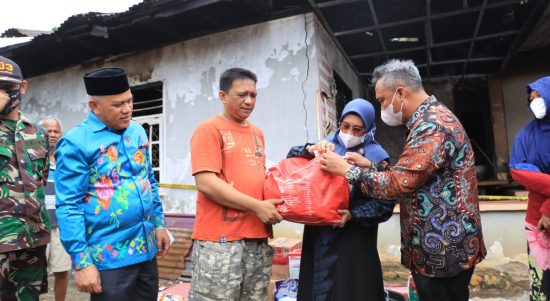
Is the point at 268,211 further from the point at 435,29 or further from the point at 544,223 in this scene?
the point at 435,29

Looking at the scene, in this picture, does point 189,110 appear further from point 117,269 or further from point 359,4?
point 117,269

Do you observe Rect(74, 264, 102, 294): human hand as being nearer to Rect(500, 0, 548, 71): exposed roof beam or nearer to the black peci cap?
the black peci cap

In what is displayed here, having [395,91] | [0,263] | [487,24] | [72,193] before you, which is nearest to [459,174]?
[395,91]

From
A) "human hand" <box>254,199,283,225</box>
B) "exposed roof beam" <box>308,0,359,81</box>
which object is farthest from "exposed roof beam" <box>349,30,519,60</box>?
"human hand" <box>254,199,283,225</box>

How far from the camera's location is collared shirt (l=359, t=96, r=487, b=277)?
172 centimetres

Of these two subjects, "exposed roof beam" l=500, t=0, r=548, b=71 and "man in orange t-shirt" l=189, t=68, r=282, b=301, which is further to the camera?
"exposed roof beam" l=500, t=0, r=548, b=71

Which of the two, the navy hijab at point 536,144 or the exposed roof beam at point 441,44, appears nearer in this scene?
the navy hijab at point 536,144

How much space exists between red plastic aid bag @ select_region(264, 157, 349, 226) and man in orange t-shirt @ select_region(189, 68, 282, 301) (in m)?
0.09

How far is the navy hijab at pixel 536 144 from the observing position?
2.26 meters

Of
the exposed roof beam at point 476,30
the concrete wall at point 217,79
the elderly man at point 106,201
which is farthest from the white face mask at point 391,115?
the exposed roof beam at point 476,30

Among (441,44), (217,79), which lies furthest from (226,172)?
(441,44)

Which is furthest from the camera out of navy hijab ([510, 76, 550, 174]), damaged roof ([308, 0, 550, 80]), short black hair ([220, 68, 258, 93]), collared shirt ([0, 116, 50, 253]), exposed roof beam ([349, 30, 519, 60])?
exposed roof beam ([349, 30, 519, 60])

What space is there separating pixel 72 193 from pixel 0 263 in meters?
0.66

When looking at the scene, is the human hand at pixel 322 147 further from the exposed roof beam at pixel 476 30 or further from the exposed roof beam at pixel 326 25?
the exposed roof beam at pixel 476 30
